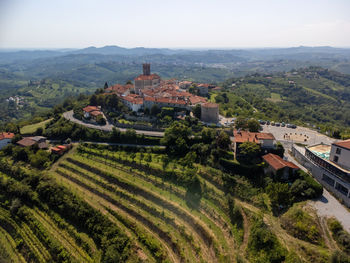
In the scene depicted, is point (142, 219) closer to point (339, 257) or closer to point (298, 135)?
point (339, 257)

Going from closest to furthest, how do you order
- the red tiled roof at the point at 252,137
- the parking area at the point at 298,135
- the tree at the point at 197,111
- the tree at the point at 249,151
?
the tree at the point at 249,151 < the red tiled roof at the point at 252,137 < the parking area at the point at 298,135 < the tree at the point at 197,111

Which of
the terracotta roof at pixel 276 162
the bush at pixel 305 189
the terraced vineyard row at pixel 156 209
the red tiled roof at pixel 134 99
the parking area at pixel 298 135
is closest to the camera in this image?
the terraced vineyard row at pixel 156 209

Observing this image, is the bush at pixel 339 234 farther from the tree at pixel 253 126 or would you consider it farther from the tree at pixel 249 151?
the tree at pixel 253 126

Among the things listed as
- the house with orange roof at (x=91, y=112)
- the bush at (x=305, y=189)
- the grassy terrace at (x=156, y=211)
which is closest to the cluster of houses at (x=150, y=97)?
the house with orange roof at (x=91, y=112)

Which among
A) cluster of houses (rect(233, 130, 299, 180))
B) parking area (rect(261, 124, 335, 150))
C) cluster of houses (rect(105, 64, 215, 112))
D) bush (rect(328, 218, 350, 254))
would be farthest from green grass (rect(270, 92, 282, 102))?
bush (rect(328, 218, 350, 254))

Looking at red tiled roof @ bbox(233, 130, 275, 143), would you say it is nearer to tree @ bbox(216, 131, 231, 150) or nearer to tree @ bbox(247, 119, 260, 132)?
tree @ bbox(216, 131, 231, 150)

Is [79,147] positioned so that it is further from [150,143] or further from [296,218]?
[296,218]

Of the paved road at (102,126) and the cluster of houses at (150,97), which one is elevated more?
the cluster of houses at (150,97)
